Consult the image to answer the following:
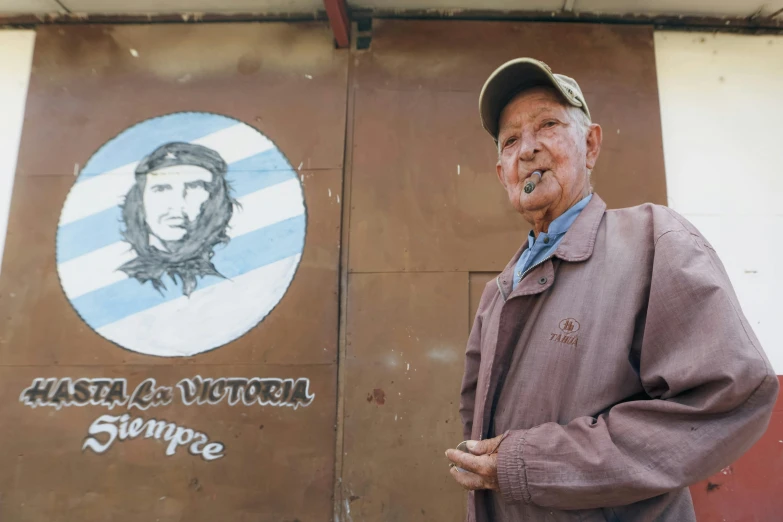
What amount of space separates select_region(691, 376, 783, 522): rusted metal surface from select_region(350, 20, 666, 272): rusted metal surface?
69.7 inches

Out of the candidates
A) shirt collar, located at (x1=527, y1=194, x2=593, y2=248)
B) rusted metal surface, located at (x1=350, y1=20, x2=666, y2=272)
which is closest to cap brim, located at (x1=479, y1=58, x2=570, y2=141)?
shirt collar, located at (x1=527, y1=194, x2=593, y2=248)

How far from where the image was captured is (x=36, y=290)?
3.35 metres

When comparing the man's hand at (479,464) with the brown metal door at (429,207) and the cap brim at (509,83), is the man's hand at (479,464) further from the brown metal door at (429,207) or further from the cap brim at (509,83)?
the brown metal door at (429,207)

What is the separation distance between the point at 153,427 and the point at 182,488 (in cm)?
43

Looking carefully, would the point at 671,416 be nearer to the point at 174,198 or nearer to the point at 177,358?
the point at 177,358

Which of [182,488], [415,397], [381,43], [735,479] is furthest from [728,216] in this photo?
[182,488]

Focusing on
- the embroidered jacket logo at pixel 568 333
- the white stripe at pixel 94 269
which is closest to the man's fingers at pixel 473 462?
the embroidered jacket logo at pixel 568 333

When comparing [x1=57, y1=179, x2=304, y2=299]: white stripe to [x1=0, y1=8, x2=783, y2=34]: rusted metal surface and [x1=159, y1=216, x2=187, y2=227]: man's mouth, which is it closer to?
[x1=159, y1=216, x2=187, y2=227]: man's mouth

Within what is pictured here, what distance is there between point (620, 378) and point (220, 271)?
2.82m

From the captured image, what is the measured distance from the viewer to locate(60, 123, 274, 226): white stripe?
3.47 meters

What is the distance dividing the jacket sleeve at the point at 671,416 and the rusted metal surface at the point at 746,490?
264 centimetres

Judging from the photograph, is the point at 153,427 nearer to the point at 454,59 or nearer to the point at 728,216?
the point at 454,59

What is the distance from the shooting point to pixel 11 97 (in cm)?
371

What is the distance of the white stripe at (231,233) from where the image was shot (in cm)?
336
